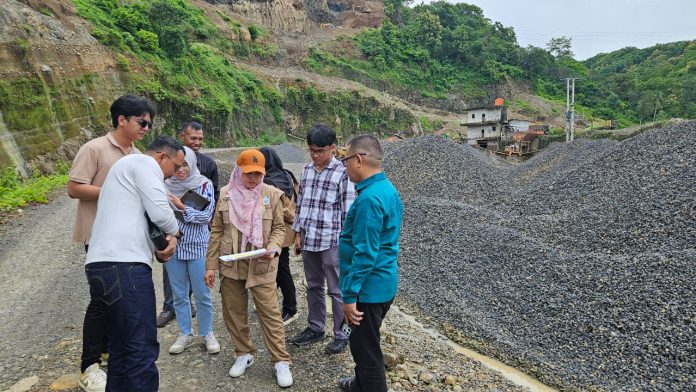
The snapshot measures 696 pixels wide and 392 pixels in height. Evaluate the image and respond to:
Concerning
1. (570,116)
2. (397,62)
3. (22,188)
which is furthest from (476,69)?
(22,188)

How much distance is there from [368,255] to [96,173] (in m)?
1.72

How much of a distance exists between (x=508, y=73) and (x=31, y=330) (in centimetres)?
5946

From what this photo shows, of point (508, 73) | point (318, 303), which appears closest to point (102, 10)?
point (318, 303)

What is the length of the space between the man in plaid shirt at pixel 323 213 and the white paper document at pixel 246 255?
0.58m

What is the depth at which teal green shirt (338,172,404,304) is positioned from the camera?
231 centimetres

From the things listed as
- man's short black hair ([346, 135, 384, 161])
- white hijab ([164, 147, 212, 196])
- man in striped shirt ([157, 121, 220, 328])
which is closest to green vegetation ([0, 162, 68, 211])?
man in striped shirt ([157, 121, 220, 328])

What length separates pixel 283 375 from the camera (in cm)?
296

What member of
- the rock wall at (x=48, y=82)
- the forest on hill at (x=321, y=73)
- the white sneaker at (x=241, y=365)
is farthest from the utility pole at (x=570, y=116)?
the white sneaker at (x=241, y=365)

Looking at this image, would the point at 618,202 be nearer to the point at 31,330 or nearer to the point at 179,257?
the point at 179,257

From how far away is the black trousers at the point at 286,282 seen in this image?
409 cm

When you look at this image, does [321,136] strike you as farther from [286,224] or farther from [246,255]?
[246,255]

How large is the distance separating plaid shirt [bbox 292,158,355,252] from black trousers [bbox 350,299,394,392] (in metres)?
1.00

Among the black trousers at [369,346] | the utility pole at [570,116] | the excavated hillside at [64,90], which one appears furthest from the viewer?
the utility pole at [570,116]

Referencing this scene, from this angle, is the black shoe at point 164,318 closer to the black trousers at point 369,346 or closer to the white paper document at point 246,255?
the white paper document at point 246,255
